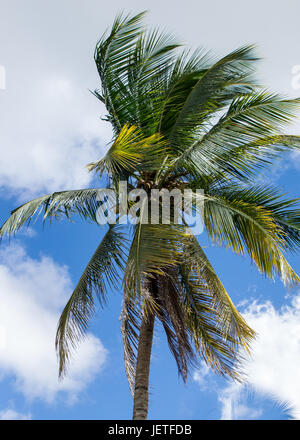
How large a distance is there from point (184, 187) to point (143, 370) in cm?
313

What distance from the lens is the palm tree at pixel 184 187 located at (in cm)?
828

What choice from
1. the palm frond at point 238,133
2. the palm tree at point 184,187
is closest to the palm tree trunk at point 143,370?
the palm tree at point 184,187

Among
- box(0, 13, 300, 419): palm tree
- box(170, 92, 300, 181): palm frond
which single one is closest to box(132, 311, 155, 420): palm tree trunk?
box(0, 13, 300, 419): palm tree

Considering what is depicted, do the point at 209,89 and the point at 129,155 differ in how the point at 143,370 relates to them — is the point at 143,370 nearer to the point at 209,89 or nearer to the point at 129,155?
the point at 129,155

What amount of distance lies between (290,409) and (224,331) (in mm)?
1646

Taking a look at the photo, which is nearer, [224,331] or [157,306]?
[224,331]

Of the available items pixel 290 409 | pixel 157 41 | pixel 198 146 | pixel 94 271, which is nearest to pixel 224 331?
pixel 290 409

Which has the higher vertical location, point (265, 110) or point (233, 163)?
point (265, 110)

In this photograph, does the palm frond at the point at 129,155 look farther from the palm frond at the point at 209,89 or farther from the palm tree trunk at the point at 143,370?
the palm tree trunk at the point at 143,370

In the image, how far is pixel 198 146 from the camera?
28.5ft
